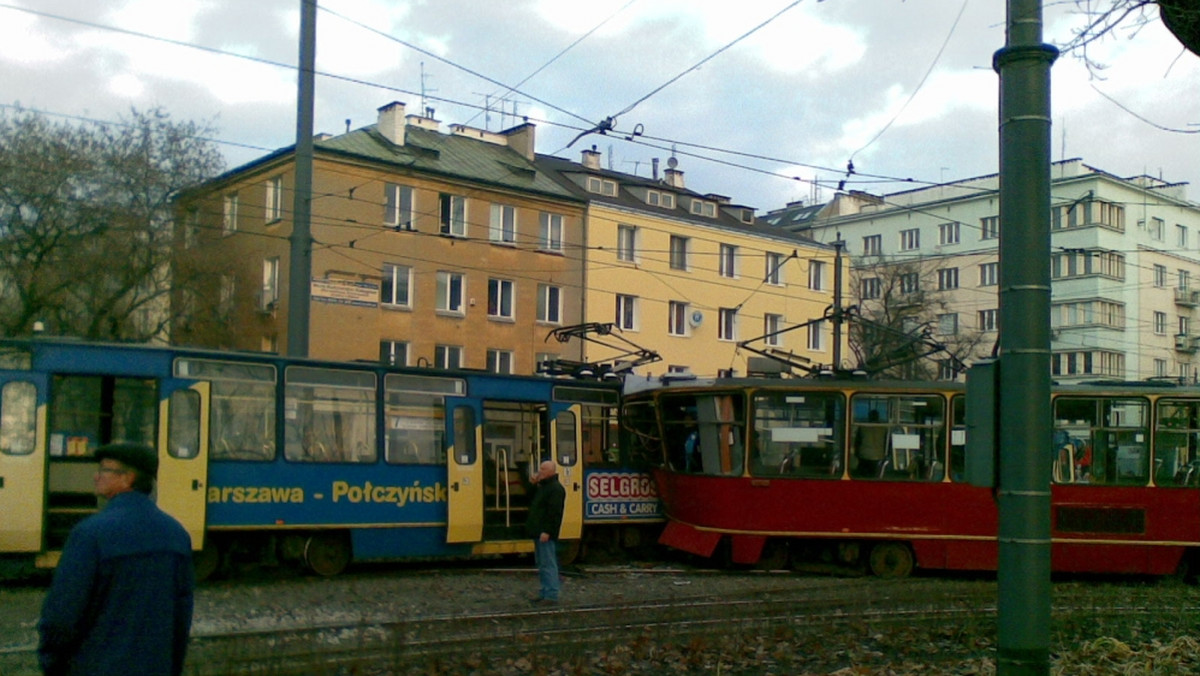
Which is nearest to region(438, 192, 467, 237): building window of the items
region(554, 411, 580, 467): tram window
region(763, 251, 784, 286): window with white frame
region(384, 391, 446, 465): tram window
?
region(763, 251, 784, 286): window with white frame

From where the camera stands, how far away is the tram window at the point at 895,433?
1802cm

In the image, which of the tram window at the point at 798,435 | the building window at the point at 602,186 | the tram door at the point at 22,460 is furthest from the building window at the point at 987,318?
the tram door at the point at 22,460

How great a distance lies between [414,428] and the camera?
1688 cm

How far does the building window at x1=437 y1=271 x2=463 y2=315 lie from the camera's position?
130 ft

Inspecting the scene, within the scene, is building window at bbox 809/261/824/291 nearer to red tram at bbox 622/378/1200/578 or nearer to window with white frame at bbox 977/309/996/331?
window with white frame at bbox 977/309/996/331

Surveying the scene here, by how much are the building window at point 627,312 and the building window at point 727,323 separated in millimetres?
4420

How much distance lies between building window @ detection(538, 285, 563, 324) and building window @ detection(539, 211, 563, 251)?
1463mm

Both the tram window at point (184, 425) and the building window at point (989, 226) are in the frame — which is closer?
the tram window at point (184, 425)

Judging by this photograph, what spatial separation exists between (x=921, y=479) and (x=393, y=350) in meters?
23.2

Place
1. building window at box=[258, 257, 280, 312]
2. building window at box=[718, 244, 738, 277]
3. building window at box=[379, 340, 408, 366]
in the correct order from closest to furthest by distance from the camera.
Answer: building window at box=[258, 257, 280, 312] → building window at box=[379, 340, 408, 366] → building window at box=[718, 244, 738, 277]

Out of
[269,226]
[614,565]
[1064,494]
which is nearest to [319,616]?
[614,565]

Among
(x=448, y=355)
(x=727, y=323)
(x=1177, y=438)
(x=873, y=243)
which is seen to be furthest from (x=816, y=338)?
(x=1177, y=438)

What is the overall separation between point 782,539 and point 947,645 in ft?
25.7

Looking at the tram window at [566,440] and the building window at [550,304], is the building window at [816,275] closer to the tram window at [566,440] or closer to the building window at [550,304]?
the building window at [550,304]
